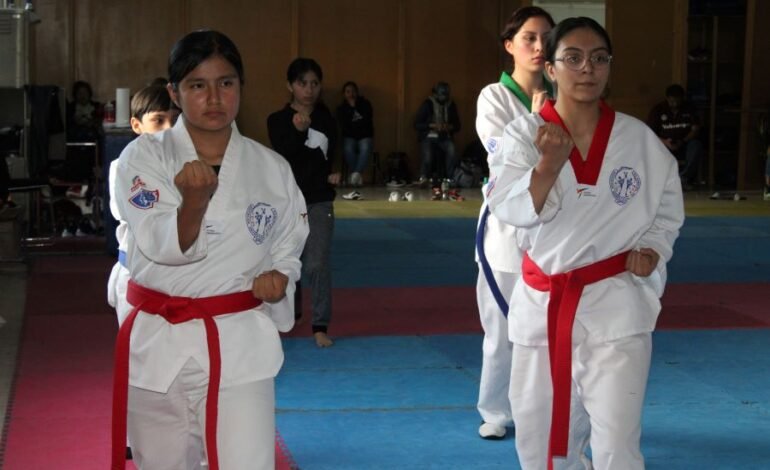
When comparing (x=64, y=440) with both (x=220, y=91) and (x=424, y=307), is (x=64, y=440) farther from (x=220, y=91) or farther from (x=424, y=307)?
(x=424, y=307)

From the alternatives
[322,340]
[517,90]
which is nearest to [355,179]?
[322,340]

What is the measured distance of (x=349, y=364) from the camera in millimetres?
6535

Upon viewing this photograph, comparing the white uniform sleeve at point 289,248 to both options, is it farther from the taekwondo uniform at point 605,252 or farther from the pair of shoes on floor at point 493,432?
the pair of shoes on floor at point 493,432

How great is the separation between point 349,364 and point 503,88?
2.17 m

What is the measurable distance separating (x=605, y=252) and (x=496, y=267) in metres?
1.33

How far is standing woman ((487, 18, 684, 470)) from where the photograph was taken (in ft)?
11.8

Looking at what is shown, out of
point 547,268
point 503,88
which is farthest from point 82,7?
point 547,268

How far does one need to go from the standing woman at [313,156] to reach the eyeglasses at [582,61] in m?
2.94

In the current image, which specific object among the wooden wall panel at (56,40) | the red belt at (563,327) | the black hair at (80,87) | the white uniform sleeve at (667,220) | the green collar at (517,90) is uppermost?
the wooden wall panel at (56,40)

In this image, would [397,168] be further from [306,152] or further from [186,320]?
[186,320]

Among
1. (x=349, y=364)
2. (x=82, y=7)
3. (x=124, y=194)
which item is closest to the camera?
(x=124, y=194)

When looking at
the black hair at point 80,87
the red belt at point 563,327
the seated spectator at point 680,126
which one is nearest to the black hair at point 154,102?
the red belt at point 563,327

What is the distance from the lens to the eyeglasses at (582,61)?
12.0ft

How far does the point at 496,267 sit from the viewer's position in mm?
4918
